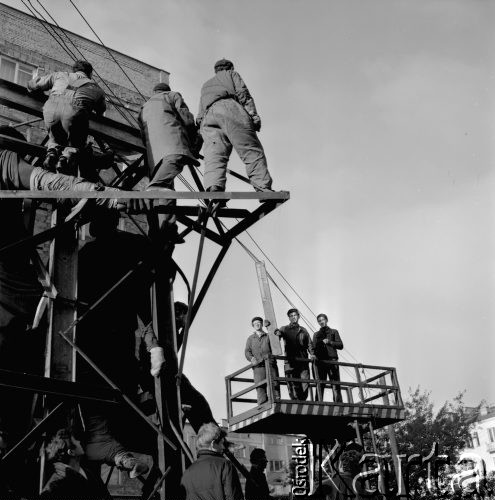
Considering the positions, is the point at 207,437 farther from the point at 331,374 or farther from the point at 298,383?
the point at 331,374

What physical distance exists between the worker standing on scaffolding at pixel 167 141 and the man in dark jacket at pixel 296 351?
199 inches

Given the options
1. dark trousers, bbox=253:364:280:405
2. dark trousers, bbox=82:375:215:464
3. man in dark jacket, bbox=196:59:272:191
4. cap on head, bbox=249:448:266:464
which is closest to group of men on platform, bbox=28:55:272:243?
man in dark jacket, bbox=196:59:272:191

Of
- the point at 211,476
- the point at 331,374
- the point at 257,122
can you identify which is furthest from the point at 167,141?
the point at 331,374

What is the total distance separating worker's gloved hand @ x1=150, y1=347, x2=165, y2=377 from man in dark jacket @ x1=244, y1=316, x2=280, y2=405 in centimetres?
485

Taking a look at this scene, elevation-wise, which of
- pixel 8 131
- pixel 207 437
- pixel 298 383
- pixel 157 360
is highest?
pixel 8 131

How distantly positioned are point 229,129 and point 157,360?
9.52 ft

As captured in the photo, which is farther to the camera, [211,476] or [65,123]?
[65,123]

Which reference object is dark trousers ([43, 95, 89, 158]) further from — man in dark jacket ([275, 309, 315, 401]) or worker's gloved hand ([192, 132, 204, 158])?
man in dark jacket ([275, 309, 315, 401])

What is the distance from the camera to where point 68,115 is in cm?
662

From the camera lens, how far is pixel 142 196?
19.8 ft

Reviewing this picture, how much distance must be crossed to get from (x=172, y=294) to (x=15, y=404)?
7.38ft

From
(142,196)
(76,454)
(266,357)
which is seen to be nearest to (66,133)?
(142,196)

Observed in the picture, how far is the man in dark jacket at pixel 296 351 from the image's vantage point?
11203 mm

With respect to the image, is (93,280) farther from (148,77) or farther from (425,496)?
(425,496)
